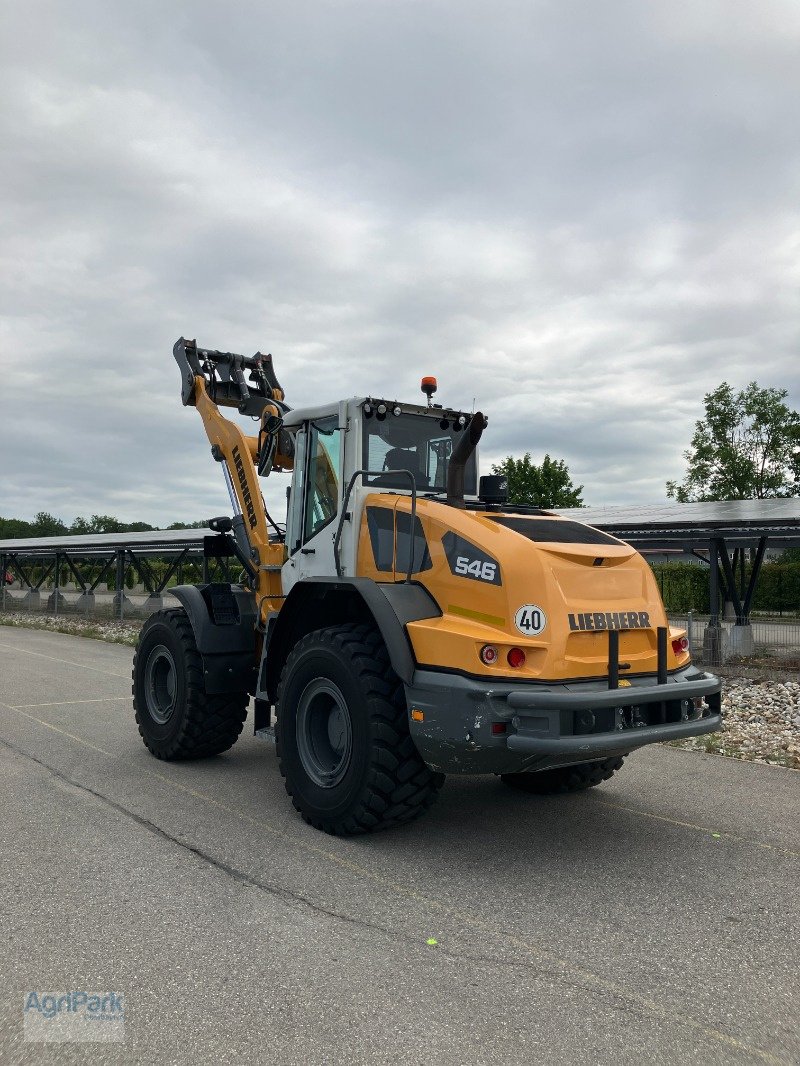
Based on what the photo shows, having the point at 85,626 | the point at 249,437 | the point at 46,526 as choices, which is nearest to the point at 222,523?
the point at 249,437

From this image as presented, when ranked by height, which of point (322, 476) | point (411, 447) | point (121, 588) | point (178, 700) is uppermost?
point (411, 447)

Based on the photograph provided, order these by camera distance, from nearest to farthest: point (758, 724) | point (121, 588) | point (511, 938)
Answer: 1. point (511, 938)
2. point (758, 724)
3. point (121, 588)

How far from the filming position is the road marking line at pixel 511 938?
3.18 metres

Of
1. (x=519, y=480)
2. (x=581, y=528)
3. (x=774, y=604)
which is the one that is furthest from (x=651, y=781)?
(x=519, y=480)

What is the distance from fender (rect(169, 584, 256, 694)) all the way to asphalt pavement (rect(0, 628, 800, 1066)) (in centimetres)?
80

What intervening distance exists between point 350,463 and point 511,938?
3.25 meters

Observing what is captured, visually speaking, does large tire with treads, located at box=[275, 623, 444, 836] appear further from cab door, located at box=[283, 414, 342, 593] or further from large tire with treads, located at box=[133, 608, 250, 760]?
large tire with treads, located at box=[133, 608, 250, 760]

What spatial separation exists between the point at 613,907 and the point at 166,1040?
2324mm

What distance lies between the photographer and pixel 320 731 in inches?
227

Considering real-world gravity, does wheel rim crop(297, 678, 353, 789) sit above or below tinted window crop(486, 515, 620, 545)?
below

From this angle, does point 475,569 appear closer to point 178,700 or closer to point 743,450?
point 178,700

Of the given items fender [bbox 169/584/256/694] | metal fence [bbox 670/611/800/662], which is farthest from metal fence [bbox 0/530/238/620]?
fender [bbox 169/584/256/694]

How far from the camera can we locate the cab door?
6.17m

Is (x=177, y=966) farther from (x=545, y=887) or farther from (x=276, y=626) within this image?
(x=276, y=626)
